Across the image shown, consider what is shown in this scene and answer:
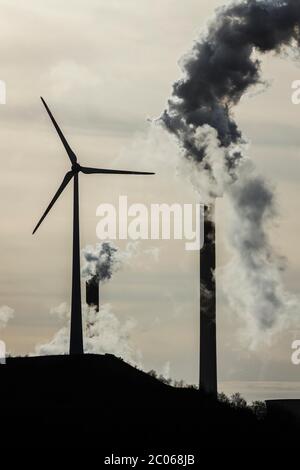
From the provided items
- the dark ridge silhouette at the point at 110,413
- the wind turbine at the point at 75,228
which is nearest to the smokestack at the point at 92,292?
the wind turbine at the point at 75,228

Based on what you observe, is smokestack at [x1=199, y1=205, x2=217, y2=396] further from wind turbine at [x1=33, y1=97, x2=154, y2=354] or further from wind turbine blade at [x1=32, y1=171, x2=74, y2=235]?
wind turbine blade at [x1=32, y1=171, x2=74, y2=235]

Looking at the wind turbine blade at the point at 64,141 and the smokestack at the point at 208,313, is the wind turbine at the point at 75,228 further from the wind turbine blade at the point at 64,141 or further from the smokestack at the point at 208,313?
the smokestack at the point at 208,313

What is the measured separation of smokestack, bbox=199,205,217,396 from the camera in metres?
108

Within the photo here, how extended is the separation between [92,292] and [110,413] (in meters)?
44.3

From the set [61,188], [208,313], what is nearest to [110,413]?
[61,188]

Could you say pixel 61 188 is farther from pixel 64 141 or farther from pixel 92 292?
pixel 92 292

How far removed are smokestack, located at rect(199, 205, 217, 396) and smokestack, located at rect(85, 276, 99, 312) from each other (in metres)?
17.7

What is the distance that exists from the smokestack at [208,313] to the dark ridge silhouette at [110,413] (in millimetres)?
15556

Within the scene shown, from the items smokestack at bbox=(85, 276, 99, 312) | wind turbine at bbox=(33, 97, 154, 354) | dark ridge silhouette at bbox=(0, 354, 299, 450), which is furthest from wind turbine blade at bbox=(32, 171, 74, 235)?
smokestack at bbox=(85, 276, 99, 312)

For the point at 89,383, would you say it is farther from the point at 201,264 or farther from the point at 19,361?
the point at 201,264

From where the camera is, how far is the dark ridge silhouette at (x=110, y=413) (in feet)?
258

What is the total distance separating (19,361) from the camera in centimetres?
9188
